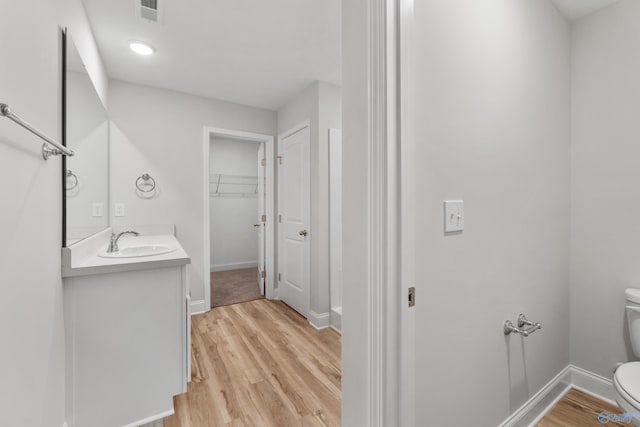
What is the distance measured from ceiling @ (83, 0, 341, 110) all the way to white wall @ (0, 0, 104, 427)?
27.4 inches

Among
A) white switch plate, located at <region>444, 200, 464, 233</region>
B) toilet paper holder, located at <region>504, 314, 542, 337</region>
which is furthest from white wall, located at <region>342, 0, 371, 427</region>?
toilet paper holder, located at <region>504, 314, 542, 337</region>

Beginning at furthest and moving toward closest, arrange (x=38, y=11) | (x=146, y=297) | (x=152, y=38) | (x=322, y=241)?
(x=322, y=241)
(x=152, y=38)
(x=146, y=297)
(x=38, y=11)

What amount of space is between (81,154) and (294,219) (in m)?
1.92

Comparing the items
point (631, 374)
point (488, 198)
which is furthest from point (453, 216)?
point (631, 374)

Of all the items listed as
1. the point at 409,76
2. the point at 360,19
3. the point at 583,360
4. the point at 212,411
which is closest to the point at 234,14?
the point at 360,19

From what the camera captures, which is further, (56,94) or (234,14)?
(234,14)

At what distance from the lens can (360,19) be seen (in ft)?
2.76

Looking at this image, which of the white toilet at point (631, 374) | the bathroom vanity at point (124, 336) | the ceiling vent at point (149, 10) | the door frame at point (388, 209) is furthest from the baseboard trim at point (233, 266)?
the white toilet at point (631, 374)

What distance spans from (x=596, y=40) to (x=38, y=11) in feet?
8.93

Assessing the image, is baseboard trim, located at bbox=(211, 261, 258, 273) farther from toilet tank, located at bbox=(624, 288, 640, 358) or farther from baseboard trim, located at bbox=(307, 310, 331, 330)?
toilet tank, located at bbox=(624, 288, 640, 358)

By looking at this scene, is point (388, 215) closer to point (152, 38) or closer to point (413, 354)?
point (413, 354)

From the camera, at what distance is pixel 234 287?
160 inches

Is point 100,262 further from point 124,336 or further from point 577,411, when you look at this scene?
point 577,411

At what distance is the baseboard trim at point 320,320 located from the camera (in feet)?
8.93
